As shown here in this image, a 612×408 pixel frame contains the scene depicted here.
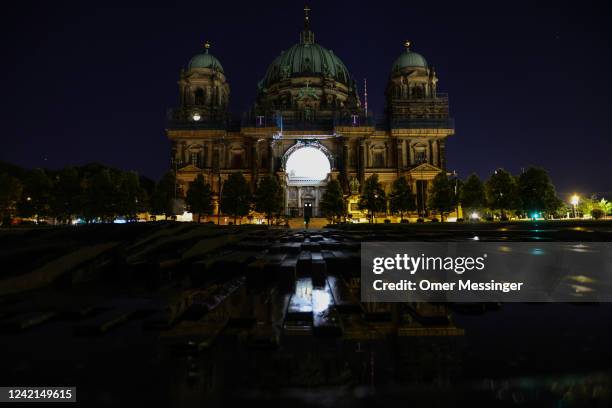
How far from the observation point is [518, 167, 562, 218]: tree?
175ft

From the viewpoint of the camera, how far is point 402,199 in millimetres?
62281

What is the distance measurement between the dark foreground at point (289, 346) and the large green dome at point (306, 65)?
7932 centimetres

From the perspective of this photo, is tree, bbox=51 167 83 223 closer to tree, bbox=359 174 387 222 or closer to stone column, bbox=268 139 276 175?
stone column, bbox=268 139 276 175

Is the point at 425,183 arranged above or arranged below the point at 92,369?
above

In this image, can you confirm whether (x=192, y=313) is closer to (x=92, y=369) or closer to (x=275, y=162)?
(x=92, y=369)

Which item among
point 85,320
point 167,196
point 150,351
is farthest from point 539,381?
Result: point 167,196

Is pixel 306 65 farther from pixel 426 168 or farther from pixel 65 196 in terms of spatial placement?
pixel 65 196

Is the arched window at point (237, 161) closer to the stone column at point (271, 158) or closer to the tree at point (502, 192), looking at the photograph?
the stone column at point (271, 158)

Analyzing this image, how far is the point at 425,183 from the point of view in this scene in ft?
221

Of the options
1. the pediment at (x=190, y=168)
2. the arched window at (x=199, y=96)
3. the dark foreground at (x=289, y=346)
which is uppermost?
the arched window at (x=199, y=96)

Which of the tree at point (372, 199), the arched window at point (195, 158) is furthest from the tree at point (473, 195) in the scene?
the arched window at point (195, 158)

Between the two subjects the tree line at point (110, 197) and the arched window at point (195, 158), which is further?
the arched window at point (195, 158)

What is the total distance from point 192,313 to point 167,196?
6177 cm

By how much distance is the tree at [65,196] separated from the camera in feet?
190
